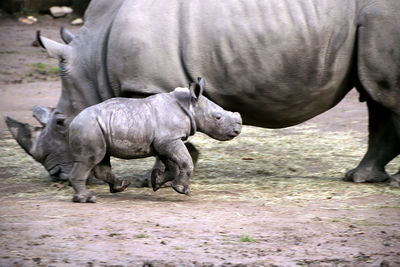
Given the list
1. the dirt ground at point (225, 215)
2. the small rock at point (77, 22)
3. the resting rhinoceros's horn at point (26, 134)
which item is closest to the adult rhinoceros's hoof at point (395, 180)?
the dirt ground at point (225, 215)

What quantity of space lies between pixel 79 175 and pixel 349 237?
191cm

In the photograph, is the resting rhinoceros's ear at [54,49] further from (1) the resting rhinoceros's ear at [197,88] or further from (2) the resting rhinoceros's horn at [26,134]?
(1) the resting rhinoceros's ear at [197,88]

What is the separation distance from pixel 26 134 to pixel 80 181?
3.78ft

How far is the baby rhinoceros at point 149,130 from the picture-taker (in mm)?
6375

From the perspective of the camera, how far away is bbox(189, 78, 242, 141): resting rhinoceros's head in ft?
21.6

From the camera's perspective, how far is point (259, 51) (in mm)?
6926

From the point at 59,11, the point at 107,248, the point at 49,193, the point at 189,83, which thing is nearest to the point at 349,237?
the point at 107,248

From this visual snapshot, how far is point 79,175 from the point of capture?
21.1ft

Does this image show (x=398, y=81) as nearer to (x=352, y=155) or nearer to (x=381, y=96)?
(x=381, y=96)

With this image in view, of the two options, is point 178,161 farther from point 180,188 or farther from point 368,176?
point 368,176

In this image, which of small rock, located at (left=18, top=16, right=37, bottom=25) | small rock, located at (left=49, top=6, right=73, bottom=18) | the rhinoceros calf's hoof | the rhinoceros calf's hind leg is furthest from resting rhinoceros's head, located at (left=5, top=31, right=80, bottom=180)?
small rock, located at (left=49, top=6, right=73, bottom=18)

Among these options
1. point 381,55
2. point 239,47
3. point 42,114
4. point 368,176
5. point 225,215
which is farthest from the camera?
point 42,114

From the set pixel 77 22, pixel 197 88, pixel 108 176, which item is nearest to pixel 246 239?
pixel 197 88

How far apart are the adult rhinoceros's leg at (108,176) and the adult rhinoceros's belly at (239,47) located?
614 mm
